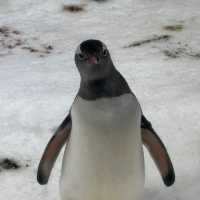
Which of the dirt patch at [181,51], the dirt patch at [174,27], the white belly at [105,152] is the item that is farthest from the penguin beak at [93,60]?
the dirt patch at [174,27]

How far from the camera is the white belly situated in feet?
4.98

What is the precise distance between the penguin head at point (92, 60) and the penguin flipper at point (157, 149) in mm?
270

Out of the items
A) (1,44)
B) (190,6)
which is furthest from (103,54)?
(190,6)

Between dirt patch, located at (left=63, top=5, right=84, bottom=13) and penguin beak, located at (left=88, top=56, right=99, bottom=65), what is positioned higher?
penguin beak, located at (left=88, top=56, right=99, bottom=65)

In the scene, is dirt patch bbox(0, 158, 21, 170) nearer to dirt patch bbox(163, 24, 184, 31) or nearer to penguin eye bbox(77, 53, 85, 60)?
penguin eye bbox(77, 53, 85, 60)

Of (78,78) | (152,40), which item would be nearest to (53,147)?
(78,78)

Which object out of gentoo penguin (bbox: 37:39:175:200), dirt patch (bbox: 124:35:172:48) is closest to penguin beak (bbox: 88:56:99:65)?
gentoo penguin (bbox: 37:39:175:200)

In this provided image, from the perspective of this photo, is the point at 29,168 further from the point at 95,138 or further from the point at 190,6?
the point at 190,6

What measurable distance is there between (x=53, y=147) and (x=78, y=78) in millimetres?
1081

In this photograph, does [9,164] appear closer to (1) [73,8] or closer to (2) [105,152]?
(2) [105,152]

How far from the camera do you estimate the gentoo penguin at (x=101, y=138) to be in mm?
1494

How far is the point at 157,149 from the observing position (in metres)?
1.71

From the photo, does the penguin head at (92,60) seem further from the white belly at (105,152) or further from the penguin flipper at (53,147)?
the penguin flipper at (53,147)

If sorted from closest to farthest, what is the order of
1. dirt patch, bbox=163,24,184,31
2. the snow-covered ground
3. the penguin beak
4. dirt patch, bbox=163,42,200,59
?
the penguin beak
the snow-covered ground
dirt patch, bbox=163,42,200,59
dirt patch, bbox=163,24,184,31
